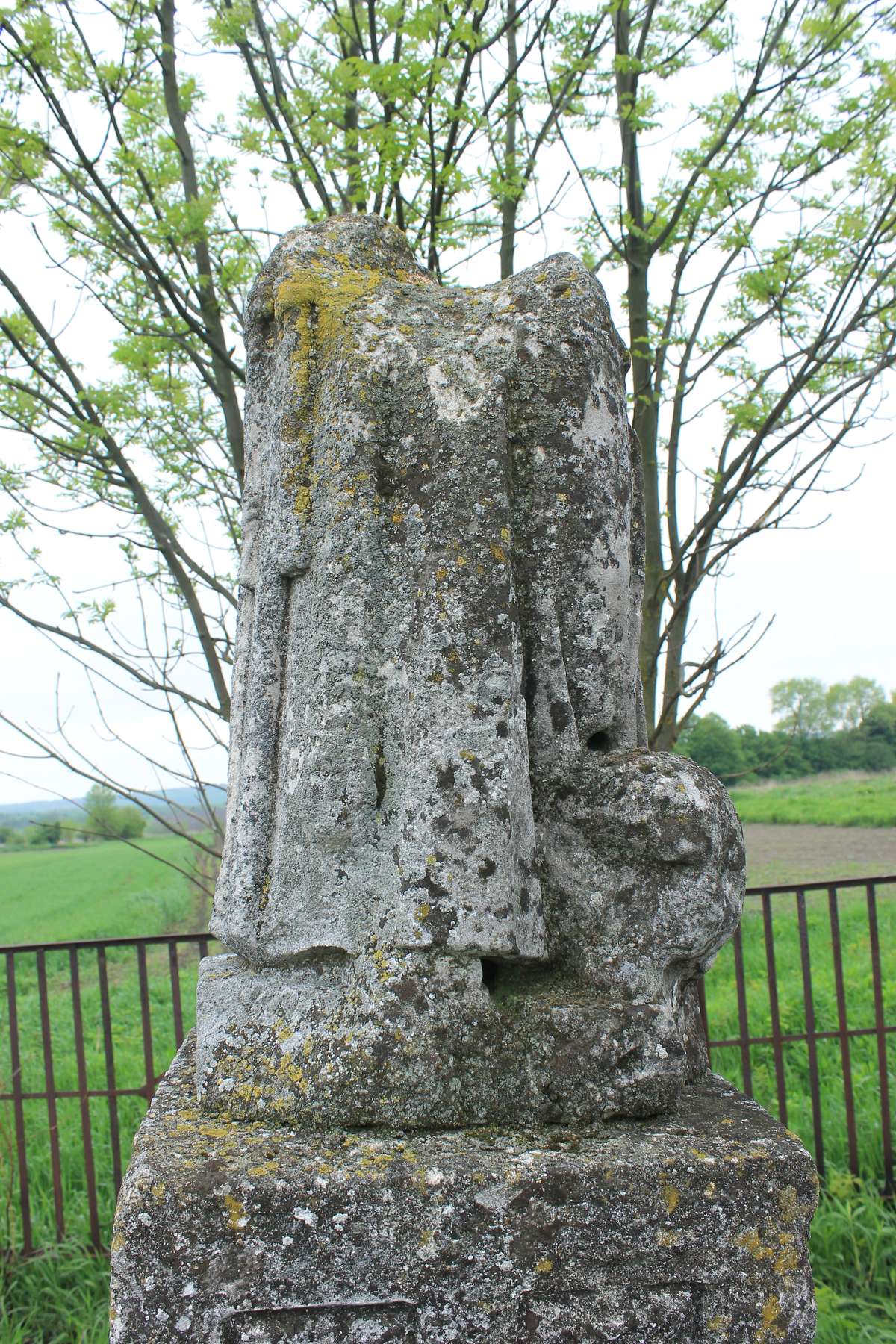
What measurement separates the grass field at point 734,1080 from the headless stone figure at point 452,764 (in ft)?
8.03

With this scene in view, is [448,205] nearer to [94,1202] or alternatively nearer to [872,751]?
[94,1202]

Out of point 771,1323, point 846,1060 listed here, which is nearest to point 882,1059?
point 846,1060

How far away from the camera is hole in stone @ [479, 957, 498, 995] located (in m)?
1.83

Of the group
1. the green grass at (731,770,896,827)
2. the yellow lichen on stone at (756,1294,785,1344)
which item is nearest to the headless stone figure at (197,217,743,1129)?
the yellow lichen on stone at (756,1294,785,1344)

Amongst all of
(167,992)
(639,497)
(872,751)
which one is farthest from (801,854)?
(639,497)

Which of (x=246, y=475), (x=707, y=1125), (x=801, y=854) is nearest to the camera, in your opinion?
(x=707, y=1125)

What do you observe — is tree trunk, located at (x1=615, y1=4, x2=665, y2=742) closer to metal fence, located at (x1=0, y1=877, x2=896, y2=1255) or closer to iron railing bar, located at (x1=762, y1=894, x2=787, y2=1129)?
iron railing bar, located at (x1=762, y1=894, x2=787, y2=1129)

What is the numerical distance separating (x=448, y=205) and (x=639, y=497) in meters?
3.19

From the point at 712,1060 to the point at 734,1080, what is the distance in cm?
19

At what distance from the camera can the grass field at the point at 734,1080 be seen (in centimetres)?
386

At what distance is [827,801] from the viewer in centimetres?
1525

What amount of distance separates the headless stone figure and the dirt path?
30.2 ft

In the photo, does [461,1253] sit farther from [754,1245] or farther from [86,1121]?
[86,1121]

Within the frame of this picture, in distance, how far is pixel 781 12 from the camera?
486cm
